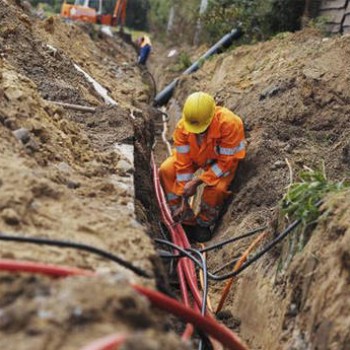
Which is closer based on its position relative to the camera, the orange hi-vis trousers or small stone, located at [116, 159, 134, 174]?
small stone, located at [116, 159, 134, 174]

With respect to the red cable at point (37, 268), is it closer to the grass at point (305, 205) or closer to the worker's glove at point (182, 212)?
the grass at point (305, 205)

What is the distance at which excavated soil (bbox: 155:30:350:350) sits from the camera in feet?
11.9

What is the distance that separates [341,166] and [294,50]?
3616 mm

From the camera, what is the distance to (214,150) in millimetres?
6703

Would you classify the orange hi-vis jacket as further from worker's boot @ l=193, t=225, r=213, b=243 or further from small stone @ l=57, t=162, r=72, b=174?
small stone @ l=57, t=162, r=72, b=174

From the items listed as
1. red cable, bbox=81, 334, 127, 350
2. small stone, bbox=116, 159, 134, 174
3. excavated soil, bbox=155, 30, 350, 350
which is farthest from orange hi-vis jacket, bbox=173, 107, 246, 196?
red cable, bbox=81, 334, 127, 350

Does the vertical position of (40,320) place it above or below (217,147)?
above

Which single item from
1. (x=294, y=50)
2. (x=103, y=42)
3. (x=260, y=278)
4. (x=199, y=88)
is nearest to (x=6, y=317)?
(x=260, y=278)

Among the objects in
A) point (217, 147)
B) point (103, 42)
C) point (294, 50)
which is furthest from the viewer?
point (103, 42)

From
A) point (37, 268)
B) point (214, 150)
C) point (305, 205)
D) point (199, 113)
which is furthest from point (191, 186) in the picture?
point (37, 268)

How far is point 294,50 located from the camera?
9.13 metres

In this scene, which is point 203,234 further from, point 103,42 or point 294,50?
point 103,42

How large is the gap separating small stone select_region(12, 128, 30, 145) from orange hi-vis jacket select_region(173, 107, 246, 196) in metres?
2.52

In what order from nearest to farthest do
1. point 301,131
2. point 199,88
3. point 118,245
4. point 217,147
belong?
point 118,245 < point 217,147 < point 301,131 < point 199,88
